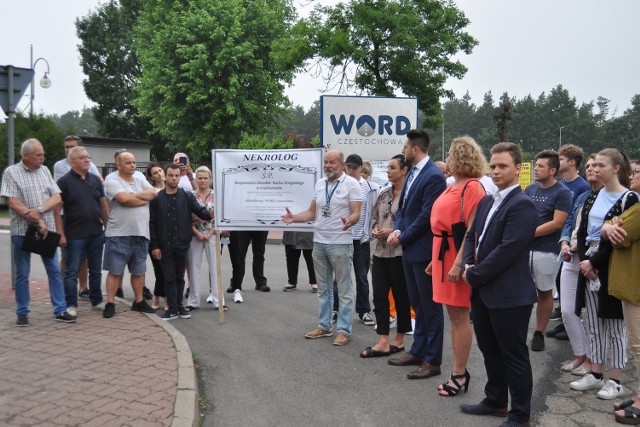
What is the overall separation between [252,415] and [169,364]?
1.20 metres

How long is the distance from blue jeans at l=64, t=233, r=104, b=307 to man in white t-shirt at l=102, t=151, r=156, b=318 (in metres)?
0.27

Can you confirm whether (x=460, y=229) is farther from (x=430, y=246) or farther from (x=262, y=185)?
(x=262, y=185)

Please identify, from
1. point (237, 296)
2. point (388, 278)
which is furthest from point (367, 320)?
point (237, 296)

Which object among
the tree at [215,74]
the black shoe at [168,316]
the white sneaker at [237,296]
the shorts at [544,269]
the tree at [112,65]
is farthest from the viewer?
the tree at [112,65]

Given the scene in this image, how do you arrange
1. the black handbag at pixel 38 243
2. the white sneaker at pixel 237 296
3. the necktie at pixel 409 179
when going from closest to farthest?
the necktie at pixel 409 179
the black handbag at pixel 38 243
the white sneaker at pixel 237 296

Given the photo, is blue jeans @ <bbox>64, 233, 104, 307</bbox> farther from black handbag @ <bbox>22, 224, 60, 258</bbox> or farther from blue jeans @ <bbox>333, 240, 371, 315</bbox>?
blue jeans @ <bbox>333, 240, 371, 315</bbox>

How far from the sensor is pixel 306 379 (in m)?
5.38

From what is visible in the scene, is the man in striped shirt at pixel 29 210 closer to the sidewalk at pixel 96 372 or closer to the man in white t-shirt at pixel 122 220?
the sidewalk at pixel 96 372

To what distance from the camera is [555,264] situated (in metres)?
6.40

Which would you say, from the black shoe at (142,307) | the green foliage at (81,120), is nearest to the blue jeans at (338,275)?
the black shoe at (142,307)

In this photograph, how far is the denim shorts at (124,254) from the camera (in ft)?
24.0

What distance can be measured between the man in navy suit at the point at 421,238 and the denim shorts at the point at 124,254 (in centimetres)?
346

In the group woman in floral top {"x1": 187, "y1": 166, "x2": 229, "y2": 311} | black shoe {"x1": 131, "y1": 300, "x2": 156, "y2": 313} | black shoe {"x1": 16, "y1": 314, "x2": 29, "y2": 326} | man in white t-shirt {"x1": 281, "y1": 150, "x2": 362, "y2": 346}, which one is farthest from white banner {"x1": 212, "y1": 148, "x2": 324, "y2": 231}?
black shoe {"x1": 16, "y1": 314, "x2": 29, "y2": 326}

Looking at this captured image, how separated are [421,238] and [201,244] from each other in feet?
12.5
